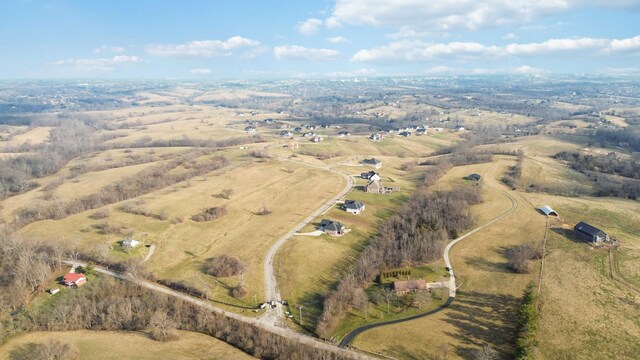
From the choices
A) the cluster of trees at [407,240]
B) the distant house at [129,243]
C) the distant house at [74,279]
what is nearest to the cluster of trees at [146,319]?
the distant house at [74,279]

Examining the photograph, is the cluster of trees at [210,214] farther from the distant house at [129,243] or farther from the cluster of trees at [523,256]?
the cluster of trees at [523,256]

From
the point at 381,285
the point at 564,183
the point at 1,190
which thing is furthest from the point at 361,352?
the point at 1,190

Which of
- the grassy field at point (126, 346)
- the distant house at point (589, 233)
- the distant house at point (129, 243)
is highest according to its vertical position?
the distant house at point (589, 233)

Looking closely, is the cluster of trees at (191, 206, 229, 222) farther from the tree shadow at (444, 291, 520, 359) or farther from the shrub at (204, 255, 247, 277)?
the tree shadow at (444, 291, 520, 359)

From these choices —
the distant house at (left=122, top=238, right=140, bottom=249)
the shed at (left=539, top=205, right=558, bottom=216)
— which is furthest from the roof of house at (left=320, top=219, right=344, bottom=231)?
the shed at (left=539, top=205, right=558, bottom=216)

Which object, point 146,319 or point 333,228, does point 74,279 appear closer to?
point 146,319

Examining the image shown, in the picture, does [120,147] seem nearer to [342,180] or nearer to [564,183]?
[342,180]
